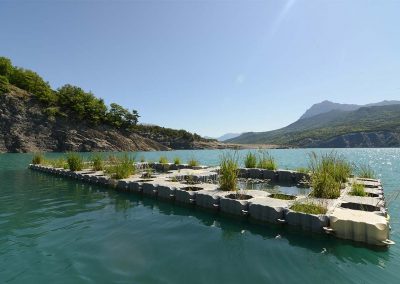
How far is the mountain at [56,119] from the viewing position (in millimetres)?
46219

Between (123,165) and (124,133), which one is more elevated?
(124,133)

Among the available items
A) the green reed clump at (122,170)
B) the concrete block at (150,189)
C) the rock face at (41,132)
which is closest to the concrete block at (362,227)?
the concrete block at (150,189)

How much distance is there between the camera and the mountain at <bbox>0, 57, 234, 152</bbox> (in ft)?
152

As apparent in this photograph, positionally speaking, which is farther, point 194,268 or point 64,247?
point 64,247

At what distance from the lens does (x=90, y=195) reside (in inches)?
374

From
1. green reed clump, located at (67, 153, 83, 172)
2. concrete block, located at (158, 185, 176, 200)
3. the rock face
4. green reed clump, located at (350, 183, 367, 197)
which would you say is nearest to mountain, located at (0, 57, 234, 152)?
the rock face

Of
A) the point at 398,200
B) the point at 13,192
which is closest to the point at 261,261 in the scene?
the point at 398,200

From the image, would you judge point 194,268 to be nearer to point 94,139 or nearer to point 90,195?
point 90,195

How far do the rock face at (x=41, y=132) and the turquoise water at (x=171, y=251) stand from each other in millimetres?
45180

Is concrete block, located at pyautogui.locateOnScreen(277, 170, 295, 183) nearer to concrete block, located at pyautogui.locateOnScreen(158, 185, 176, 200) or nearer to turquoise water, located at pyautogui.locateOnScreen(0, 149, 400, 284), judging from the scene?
turquoise water, located at pyautogui.locateOnScreen(0, 149, 400, 284)

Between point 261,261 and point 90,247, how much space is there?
2.74 m

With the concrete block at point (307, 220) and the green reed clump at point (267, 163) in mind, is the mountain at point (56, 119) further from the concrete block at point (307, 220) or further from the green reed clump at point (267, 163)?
the concrete block at point (307, 220)

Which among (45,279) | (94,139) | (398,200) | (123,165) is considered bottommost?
(45,279)

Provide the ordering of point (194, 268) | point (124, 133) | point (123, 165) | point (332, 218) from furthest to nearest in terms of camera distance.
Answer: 1. point (124, 133)
2. point (123, 165)
3. point (332, 218)
4. point (194, 268)
